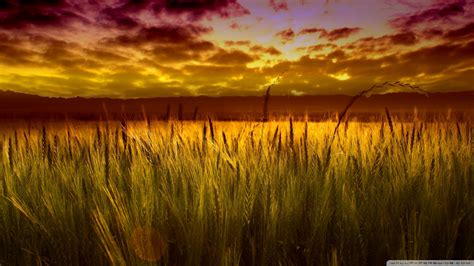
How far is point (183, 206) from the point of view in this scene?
5.25 feet

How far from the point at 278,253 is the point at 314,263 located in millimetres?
138

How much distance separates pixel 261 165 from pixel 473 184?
3.21 feet

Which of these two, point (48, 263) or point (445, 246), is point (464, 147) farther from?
point (48, 263)

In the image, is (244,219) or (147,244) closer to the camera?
(147,244)

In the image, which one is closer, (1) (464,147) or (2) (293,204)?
(2) (293,204)

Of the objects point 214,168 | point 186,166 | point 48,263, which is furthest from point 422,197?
point 48,263

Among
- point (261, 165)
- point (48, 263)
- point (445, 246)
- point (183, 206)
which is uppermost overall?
point (261, 165)

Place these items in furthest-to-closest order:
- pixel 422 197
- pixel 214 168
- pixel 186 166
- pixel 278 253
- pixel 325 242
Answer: pixel 186 166
pixel 214 168
pixel 422 197
pixel 325 242
pixel 278 253

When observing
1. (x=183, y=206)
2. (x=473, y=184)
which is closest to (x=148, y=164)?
(x=183, y=206)

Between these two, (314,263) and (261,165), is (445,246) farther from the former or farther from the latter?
(261,165)

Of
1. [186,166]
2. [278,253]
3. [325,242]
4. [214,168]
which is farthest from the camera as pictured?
[186,166]

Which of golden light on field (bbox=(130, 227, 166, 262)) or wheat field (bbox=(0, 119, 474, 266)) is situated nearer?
golden light on field (bbox=(130, 227, 166, 262))

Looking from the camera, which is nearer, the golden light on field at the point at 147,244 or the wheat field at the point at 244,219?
the golden light on field at the point at 147,244

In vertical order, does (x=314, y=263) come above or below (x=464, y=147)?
below
